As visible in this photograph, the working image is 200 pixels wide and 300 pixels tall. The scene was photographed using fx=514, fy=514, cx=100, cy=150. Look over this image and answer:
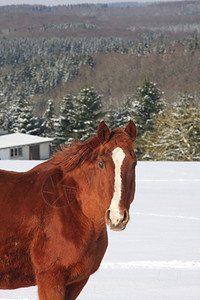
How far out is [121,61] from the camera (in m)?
178

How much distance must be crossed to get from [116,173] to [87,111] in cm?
4627

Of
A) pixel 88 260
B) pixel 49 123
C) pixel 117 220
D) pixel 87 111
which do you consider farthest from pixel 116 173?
pixel 49 123

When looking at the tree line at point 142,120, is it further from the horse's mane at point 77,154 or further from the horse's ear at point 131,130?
the horse's ear at point 131,130

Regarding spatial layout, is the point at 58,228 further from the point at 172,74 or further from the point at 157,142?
the point at 172,74

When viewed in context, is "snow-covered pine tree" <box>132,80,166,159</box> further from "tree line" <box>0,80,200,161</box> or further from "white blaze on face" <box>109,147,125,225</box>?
"white blaze on face" <box>109,147,125,225</box>

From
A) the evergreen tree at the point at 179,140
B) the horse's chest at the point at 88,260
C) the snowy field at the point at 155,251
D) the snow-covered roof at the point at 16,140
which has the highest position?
the horse's chest at the point at 88,260

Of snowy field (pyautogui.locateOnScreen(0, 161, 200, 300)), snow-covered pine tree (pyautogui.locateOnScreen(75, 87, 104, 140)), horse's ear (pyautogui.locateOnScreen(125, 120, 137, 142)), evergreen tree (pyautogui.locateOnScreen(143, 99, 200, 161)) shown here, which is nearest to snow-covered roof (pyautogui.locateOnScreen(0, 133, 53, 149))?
snow-covered pine tree (pyautogui.locateOnScreen(75, 87, 104, 140))

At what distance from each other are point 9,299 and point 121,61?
176m

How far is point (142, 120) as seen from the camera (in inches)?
1795

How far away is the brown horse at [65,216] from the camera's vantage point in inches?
120

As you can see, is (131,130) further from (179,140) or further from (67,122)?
(67,122)

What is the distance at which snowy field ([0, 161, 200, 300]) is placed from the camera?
195 inches

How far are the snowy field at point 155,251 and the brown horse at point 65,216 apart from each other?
5.41 feet

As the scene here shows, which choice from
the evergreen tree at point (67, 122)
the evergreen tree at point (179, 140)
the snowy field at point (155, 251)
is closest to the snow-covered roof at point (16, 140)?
the evergreen tree at point (67, 122)
